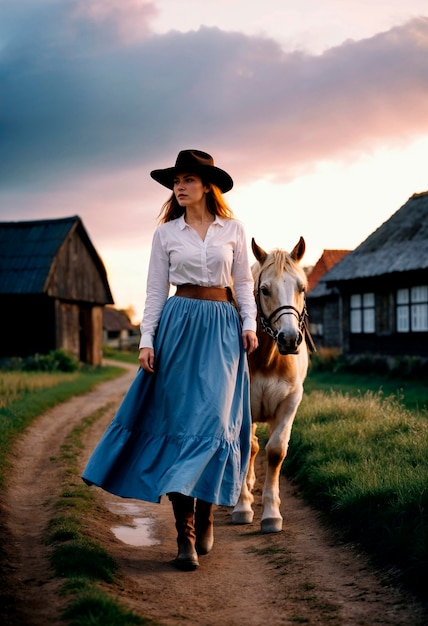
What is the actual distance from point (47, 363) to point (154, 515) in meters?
16.8

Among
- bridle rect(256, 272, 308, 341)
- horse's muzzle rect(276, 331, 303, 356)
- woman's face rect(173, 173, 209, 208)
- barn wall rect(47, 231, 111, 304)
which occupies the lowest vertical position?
horse's muzzle rect(276, 331, 303, 356)

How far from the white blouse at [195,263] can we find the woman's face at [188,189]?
13cm

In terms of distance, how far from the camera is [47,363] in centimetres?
2152

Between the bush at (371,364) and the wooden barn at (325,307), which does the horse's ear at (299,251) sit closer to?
the bush at (371,364)

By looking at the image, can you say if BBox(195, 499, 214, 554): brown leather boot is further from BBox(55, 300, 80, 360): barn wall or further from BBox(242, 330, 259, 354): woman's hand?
BBox(55, 300, 80, 360): barn wall

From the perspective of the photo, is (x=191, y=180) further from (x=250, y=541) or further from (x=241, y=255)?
(x=250, y=541)

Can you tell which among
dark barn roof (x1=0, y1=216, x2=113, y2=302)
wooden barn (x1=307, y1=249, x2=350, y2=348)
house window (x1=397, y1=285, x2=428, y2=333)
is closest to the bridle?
house window (x1=397, y1=285, x2=428, y2=333)

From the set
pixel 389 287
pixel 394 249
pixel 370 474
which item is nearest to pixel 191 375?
pixel 370 474

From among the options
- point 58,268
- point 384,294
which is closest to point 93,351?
point 58,268

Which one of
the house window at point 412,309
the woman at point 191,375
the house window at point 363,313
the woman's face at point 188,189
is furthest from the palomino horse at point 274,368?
the house window at point 363,313

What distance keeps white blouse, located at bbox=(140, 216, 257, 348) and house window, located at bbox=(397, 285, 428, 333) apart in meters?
15.3

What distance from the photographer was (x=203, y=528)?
4285mm

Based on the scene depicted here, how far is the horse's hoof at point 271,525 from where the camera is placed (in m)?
4.82

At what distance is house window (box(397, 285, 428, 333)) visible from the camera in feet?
61.4
